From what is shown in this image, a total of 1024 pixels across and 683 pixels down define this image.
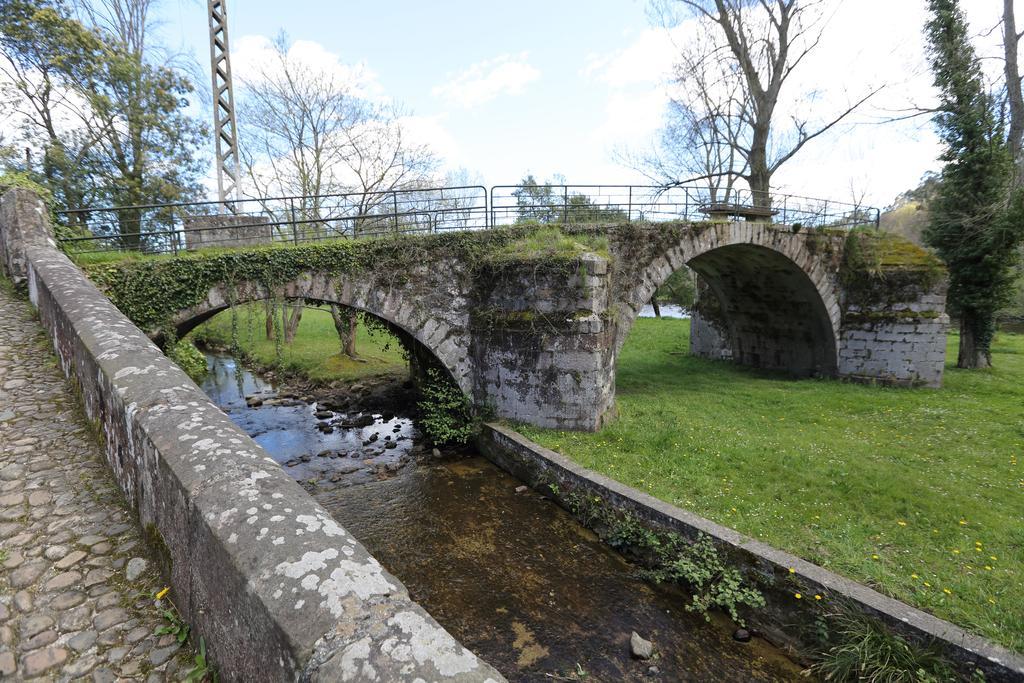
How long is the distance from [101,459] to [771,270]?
14745mm

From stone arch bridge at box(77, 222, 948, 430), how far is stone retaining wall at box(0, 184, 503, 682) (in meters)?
5.85

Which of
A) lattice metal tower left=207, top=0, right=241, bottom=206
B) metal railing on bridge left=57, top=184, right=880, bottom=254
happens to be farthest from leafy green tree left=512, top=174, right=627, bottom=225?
lattice metal tower left=207, top=0, right=241, bottom=206

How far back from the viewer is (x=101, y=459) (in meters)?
3.06

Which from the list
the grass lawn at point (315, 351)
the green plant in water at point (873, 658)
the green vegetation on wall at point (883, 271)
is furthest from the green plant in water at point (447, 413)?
the green vegetation on wall at point (883, 271)

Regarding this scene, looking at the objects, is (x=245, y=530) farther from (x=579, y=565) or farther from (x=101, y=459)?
(x=579, y=565)

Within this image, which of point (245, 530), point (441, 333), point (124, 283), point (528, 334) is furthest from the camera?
point (441, 333)

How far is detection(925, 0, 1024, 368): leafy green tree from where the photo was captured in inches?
509

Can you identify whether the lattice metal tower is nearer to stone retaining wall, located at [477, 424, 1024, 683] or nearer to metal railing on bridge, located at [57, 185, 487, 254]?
metal railing on bridge, located at [57, 185, 487, 254]

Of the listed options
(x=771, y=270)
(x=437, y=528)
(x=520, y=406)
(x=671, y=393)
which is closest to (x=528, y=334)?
(x=520, y=406)

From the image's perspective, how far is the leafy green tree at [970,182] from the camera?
509 inches

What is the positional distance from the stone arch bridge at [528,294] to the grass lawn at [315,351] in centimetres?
345

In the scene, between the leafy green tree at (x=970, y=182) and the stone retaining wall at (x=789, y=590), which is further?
the leafy green tree at (x=970, y=182)

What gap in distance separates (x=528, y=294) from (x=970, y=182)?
13408mm

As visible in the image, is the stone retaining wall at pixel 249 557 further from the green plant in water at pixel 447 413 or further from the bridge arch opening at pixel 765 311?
the bridge arch opening at pixel 765 311
